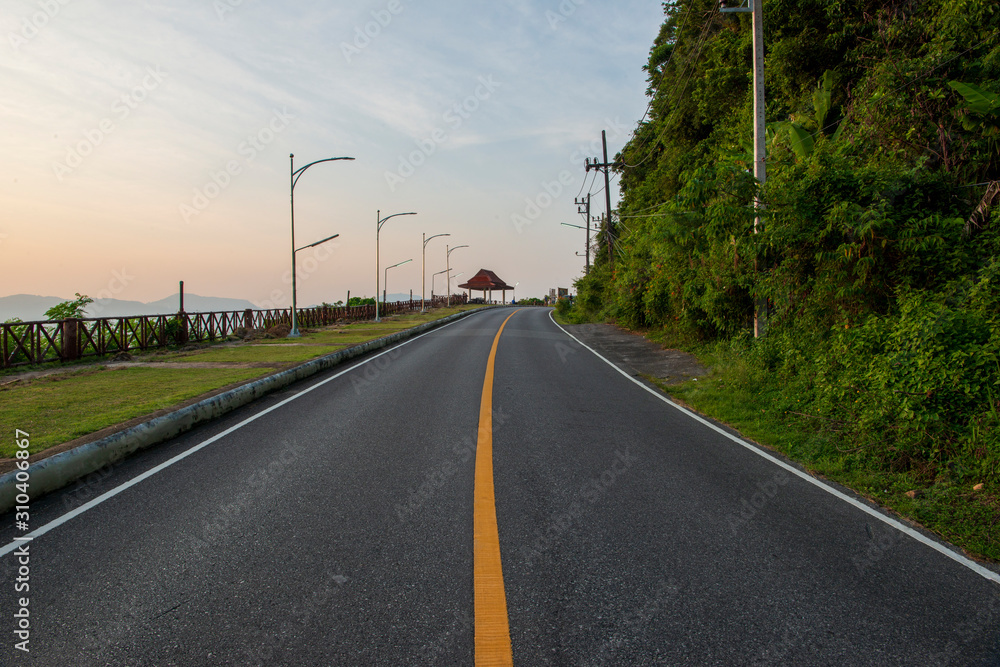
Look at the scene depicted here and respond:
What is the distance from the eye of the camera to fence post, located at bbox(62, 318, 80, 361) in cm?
1510

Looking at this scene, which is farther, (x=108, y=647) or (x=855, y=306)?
(x=855, y=306)

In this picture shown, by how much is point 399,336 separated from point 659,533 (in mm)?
20146

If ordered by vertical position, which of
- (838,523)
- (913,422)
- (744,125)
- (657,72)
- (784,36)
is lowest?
(838,523)

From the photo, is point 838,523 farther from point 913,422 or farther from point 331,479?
point 331,479

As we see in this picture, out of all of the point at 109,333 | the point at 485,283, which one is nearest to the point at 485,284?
the point at 485,283

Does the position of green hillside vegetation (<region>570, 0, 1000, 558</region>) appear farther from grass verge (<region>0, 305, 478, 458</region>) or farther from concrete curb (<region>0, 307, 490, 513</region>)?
grass verge (<region>0, 305, 478, 458</region>)

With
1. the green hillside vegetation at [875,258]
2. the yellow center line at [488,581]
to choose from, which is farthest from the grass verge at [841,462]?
the yellow center line at [488,581]

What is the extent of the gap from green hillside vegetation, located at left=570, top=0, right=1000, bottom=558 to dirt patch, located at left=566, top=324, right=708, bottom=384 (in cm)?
85

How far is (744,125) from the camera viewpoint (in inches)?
750

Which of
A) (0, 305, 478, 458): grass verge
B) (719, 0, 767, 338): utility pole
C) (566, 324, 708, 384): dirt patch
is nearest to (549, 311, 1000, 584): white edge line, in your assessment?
(566, 324, 708, 384): dirt patch

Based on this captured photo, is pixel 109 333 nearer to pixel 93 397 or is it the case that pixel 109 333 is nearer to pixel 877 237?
pixel 93 397

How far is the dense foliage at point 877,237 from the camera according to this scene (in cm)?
584

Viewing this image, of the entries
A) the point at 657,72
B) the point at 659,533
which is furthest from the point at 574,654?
the point at 657,72

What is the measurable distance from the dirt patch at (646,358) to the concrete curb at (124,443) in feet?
26.7
